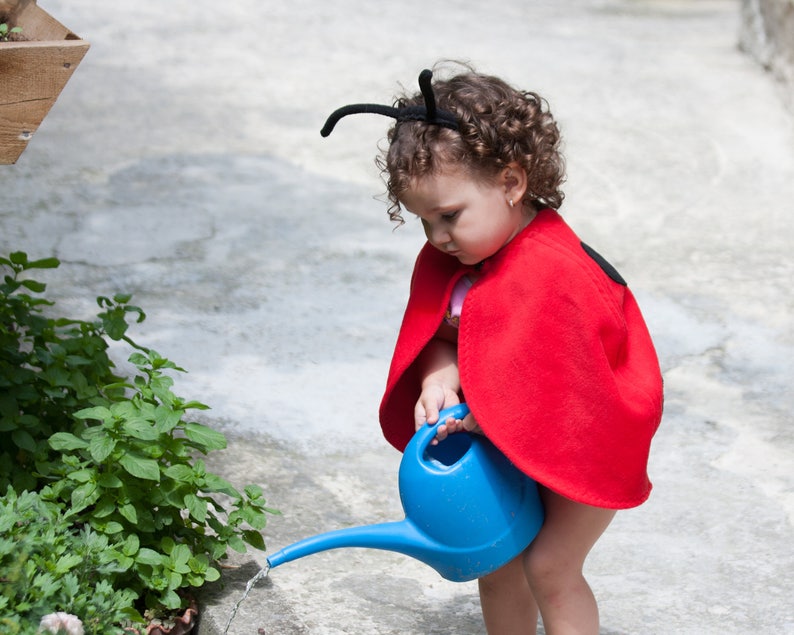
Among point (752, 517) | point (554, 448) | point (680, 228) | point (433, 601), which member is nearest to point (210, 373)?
point (433, 601)

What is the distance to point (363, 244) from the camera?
4.93 metres

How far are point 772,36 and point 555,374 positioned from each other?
572 centimetres

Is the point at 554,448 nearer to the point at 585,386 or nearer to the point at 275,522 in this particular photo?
the point at 585,386

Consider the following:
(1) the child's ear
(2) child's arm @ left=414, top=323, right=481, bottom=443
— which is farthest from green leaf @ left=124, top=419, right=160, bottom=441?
(1) the child's ear

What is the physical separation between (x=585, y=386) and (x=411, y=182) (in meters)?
0.45

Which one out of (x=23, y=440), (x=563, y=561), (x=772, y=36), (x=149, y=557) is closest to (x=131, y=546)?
(x=149, y=557)

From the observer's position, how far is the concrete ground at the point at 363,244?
9.29ft

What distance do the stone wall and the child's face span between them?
4.92 metres

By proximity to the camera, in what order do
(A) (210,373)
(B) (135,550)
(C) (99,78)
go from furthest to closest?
1. (C) (99,78)
2. (A) (210,373)
3. (B) (135,550)

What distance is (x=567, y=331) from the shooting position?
2.00 m

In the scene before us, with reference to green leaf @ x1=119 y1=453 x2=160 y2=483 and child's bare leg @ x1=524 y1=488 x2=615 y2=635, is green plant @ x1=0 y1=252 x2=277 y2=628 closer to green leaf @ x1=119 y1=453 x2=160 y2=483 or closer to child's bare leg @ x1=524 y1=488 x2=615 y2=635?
green leaf @ x1=119 y1=453 x2=160 y2=483

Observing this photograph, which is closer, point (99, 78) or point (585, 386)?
point (585, 386)

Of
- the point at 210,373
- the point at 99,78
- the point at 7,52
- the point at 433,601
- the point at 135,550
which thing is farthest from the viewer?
the point at 99,78

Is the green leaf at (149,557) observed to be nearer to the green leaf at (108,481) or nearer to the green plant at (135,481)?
the green plant at (135,481)
